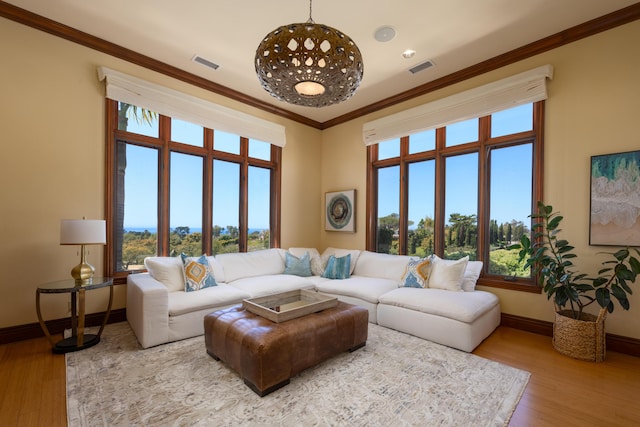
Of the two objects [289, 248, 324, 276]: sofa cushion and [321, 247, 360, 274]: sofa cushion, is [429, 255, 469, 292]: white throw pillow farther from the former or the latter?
[289, 248, 324, 276]: sofa cushion

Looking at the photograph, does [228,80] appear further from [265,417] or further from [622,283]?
[622,283]

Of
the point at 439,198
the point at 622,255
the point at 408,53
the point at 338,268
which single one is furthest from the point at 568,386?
the point at 408,53

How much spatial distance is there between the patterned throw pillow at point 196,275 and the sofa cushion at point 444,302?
2111mm

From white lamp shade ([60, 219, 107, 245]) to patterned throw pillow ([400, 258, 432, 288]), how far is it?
11.2ft

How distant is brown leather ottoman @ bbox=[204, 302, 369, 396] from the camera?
6.64 ft

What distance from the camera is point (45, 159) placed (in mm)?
2990

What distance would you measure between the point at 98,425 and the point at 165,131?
129 inches

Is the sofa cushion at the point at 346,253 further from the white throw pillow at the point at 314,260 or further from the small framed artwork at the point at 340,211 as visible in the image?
the small framed artwork at the point at 340,211

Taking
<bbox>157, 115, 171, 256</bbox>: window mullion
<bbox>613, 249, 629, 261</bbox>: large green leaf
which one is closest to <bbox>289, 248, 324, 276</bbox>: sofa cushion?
<bbox>157, 115, 171, 256</bbox>: window mullion

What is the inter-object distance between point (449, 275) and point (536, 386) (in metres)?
1.37

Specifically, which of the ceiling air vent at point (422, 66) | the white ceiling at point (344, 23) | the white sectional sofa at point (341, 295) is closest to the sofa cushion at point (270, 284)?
the white sectional sofa at point (341, 295)

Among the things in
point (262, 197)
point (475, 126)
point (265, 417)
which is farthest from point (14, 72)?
point (475, 126)

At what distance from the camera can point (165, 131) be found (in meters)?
3.84

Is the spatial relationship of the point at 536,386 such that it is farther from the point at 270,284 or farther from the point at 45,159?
the point at 45,159
